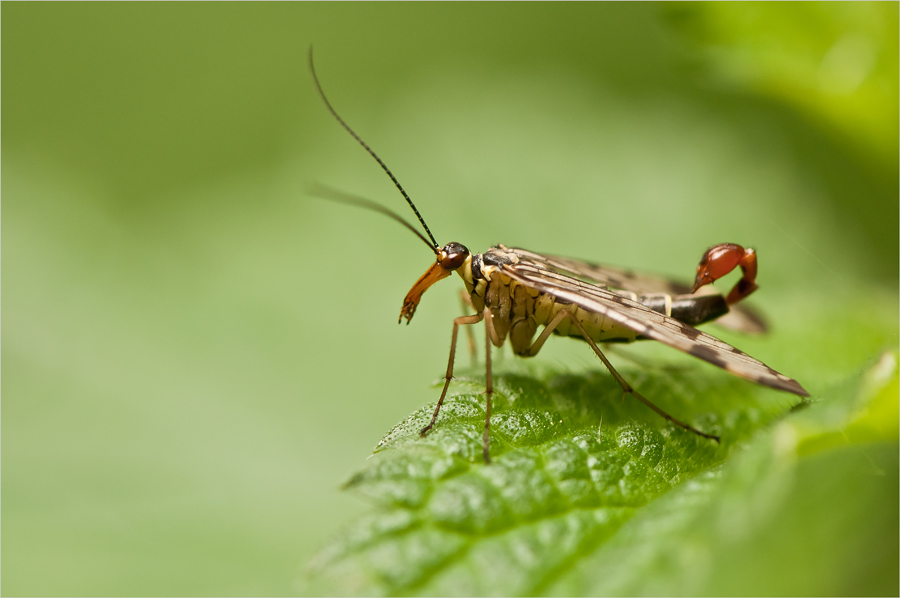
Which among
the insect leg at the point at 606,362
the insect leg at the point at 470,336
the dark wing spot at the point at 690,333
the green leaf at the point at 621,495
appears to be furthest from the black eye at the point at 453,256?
the dark wing spot at the point at 690,333

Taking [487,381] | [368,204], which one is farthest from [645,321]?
[368,204]

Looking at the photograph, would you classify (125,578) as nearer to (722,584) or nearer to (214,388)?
(214,388)

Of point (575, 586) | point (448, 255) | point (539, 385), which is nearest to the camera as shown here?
point (575, 586)

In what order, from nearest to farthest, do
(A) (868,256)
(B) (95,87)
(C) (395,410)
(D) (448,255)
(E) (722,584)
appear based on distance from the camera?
(E) (722,584) < (D) (448,255) < (C) (395,410) < (A) (868,256) < (B) (95,87)

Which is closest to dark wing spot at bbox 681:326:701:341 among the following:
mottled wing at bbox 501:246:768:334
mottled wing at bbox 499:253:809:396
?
mottled wing at bbox 499:253:809:396

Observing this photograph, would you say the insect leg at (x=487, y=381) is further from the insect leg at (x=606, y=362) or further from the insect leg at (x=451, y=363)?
the insect leg at (x=606, y=362)

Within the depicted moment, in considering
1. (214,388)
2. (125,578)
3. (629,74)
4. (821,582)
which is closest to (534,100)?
(629,74)

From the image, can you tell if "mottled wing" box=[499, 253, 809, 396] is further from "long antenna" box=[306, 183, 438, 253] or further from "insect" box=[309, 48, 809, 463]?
"long antenna" box=[306, 183, 438, 253]
